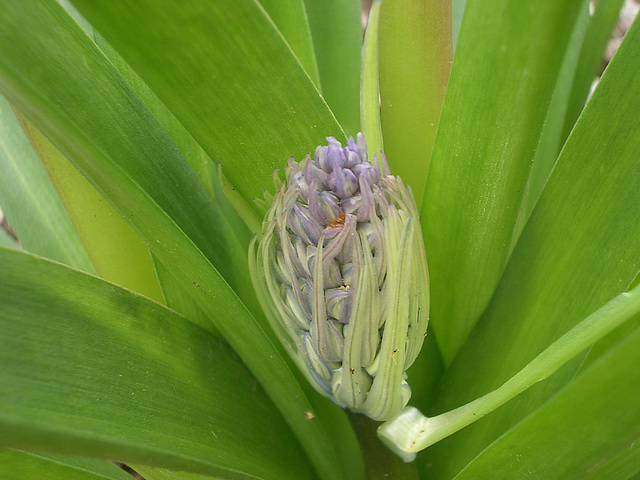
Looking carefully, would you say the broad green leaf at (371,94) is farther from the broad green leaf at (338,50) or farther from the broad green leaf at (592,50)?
the broad green leaf at (592,50)

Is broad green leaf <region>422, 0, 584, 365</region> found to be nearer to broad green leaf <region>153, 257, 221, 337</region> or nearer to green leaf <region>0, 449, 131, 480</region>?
broad green leaf <region>153, 257, 221, 337</region>

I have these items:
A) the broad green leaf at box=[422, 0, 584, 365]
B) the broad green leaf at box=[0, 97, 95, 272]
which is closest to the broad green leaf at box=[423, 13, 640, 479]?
the broad green leaf at box=[422, 0, 584, 365]

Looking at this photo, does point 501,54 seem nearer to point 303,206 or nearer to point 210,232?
point 303,206

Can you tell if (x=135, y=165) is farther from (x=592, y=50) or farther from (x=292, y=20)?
(x=592, y=50)

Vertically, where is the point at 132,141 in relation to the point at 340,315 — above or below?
above

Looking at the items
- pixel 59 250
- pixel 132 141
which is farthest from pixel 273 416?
pixel 59 250
